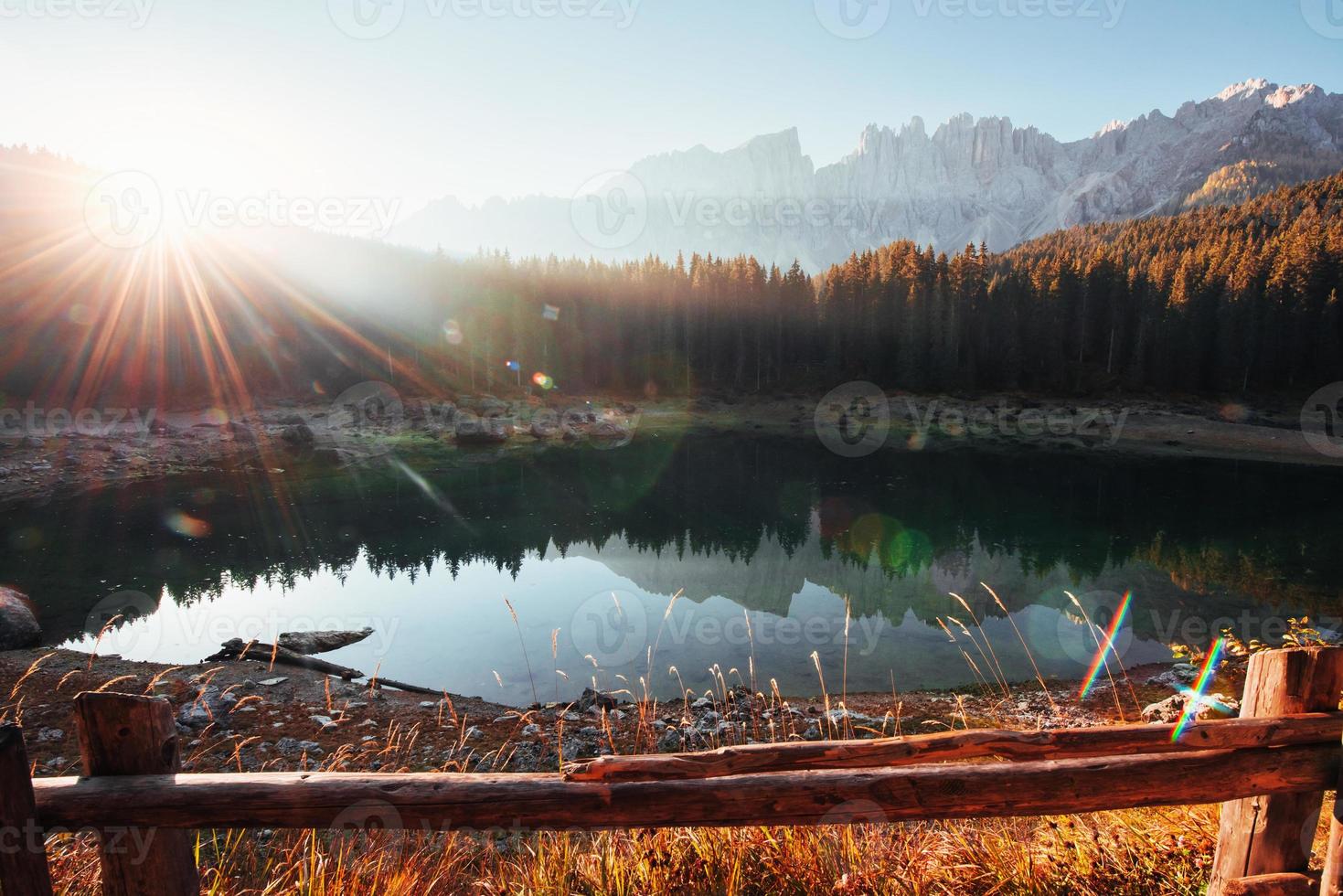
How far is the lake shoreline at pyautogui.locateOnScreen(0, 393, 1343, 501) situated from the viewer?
36.7 meters

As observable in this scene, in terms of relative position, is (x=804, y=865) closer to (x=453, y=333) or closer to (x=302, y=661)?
(x=302, y=661)

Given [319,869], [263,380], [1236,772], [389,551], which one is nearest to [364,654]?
[389,551]

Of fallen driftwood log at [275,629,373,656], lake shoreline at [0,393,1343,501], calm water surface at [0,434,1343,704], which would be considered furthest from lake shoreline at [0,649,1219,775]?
lake shoreline at [0,393,1343,501]

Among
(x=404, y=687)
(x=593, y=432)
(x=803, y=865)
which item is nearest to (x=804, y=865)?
(x=803, y=865)

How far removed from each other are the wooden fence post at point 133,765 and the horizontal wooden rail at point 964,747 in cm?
196

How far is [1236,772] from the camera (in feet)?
10.8

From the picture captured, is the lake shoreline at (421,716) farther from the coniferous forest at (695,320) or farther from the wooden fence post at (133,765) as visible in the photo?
the coniferous forest at (695,320)

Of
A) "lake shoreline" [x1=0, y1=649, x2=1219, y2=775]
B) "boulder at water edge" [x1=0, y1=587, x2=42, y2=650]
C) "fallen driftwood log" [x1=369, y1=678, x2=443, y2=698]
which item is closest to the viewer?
"lake shoreline" [x1=0, y1=649, x2=1219, y2=775]

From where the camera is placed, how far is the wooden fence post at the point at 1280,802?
3.31 metres

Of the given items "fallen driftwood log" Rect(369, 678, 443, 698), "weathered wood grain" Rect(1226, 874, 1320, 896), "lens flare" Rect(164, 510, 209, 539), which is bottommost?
"lens flare" Rect(164, 510, 209, 539)

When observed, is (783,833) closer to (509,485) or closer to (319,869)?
(319,869)

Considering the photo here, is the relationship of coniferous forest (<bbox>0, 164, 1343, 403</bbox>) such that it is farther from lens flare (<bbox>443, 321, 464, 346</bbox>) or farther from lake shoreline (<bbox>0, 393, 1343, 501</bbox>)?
lake shoreline (<bbox>0, 393, 1343, 501</bbox>)

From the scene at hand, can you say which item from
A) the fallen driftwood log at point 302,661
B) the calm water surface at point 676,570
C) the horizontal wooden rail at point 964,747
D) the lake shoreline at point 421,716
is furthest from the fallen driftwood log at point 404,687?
the horizontal wooden rail at point 964,747

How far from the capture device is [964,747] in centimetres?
325
